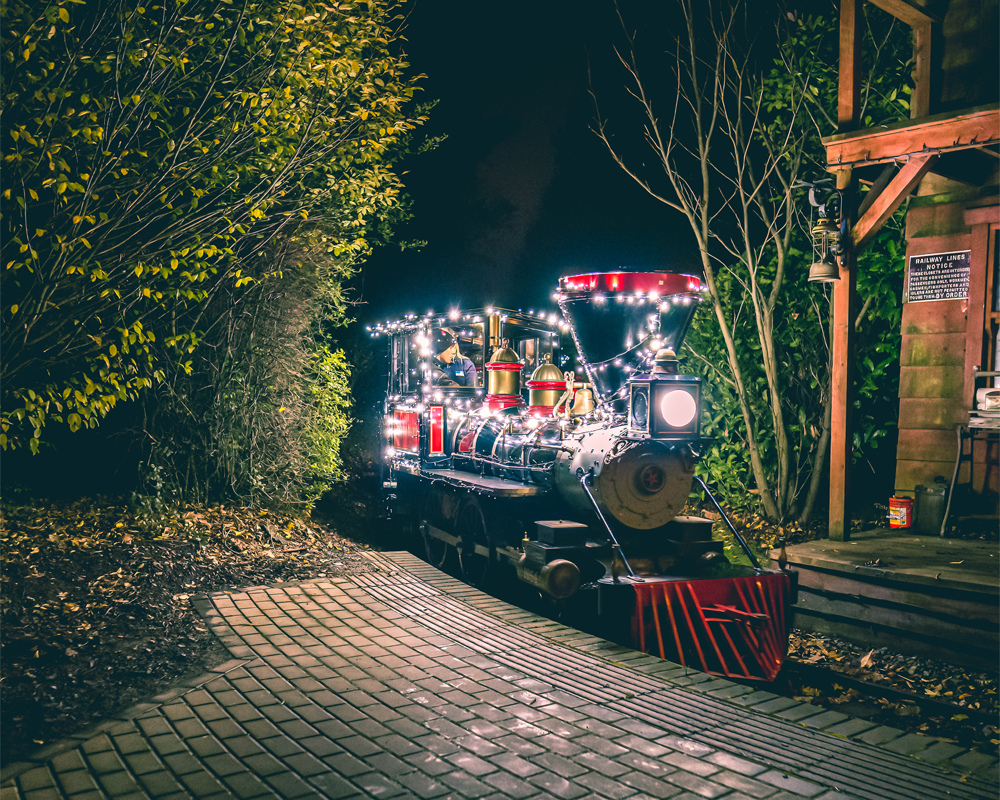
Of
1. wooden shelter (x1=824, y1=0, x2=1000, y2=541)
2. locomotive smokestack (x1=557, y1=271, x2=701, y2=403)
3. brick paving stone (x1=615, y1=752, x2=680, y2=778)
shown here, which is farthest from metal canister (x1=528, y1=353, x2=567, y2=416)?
brick paving stone (x1=615, y1=752, x2=680, y2=778)

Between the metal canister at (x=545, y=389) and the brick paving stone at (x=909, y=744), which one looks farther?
the metal canister at (x=545, y=389)

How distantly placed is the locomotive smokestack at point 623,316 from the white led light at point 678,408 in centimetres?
51

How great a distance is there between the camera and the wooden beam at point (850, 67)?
7.20 m

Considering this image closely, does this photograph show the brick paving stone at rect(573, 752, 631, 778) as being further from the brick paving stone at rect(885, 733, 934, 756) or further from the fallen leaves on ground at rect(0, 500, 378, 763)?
the fallen leaves on ground at rect(0, 500, 378, 763)

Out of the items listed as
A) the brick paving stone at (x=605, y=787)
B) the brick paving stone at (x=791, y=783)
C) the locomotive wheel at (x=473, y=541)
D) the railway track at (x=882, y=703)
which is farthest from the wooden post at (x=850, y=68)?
the brick paving stone at (x=605, y=787)

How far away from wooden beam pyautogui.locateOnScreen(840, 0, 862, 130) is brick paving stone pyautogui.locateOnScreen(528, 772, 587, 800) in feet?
22.1

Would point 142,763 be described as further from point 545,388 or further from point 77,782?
point 545,388

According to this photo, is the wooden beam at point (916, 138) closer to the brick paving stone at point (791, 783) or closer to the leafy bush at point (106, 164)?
the leafy bush at point (106, 164)

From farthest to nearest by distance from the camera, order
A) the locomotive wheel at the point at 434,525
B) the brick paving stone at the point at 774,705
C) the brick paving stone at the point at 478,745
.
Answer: the locomotive wheel at the point at 434,525
the brick paving stone at the point at 774,705
the brick paving stone at the point at 478,745

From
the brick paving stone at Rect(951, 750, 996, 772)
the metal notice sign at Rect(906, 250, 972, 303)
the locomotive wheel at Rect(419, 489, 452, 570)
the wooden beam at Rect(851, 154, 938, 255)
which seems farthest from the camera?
the locomotive wheel at Rect(419, 489, 452, 570)

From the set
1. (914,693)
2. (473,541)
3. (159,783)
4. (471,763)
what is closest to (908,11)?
(914,693)

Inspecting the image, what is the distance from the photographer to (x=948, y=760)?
3.60m

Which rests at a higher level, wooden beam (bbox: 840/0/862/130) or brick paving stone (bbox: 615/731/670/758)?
wooden beam (bbox: 840/0/862/130)

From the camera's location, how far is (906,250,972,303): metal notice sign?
297 inches
